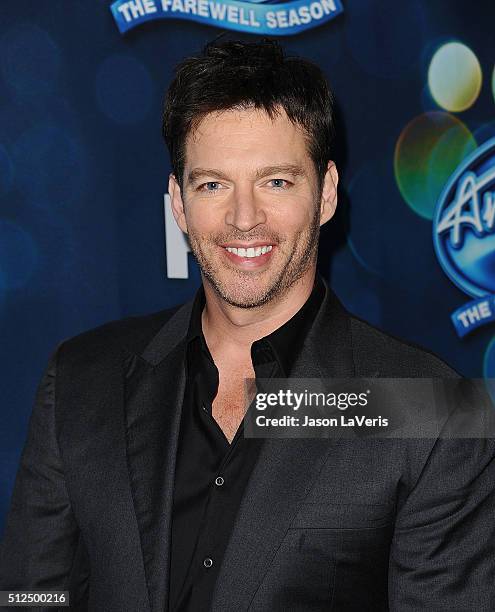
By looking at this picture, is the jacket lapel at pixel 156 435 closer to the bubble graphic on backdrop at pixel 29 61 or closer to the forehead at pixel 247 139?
the forehead at pixel 247 139

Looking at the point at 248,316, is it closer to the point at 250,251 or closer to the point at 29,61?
the point at 250,251

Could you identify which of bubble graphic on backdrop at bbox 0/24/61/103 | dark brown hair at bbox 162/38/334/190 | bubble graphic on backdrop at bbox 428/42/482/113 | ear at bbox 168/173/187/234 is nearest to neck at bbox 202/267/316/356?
ear at bbox 168/173/187/234

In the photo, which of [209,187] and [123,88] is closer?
[209,187]

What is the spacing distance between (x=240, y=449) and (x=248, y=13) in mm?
1916

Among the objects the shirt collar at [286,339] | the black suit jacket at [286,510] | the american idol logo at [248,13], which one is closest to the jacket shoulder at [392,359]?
the black suit jacket at [286,510]

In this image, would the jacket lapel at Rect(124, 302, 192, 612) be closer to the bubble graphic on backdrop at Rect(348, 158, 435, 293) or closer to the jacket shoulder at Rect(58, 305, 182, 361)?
the jacket shoulder at Rect(58, 305, 182, 361)

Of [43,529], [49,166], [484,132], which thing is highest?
[484,132]

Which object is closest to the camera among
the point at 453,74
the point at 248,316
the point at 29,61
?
the point at 248,316

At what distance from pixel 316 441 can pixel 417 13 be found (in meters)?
2.05

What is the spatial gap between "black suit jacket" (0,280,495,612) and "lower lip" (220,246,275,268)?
27cm

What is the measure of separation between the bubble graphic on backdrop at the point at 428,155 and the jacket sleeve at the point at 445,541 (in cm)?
149

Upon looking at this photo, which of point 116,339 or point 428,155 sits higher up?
point 428,155

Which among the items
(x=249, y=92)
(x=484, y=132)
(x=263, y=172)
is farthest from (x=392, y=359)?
(x=484, y=132)

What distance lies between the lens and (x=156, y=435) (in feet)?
7.47
